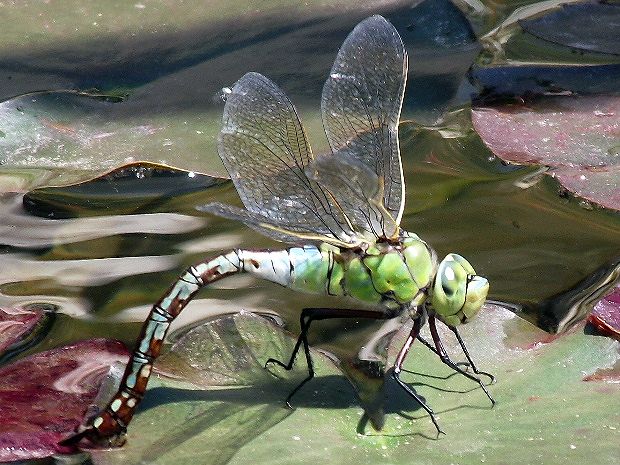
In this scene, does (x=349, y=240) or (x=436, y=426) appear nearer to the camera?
(x=436, y=426)

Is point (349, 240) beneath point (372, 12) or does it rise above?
beneath

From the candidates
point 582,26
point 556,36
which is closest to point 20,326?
point 556,36

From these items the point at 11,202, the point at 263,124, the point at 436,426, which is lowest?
the point at 436,426

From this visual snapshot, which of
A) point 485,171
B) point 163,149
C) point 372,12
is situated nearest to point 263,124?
point 163,149

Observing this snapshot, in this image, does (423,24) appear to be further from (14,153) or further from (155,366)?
→ (155,366)

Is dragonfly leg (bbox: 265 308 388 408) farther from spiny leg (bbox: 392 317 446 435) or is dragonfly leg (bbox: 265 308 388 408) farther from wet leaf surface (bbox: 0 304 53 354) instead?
wet leaf surface (bbox: 0 304 53 354)


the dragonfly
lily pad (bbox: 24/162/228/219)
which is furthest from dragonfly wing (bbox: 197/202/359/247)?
lily pad (bbox: 24/162/228/219)
